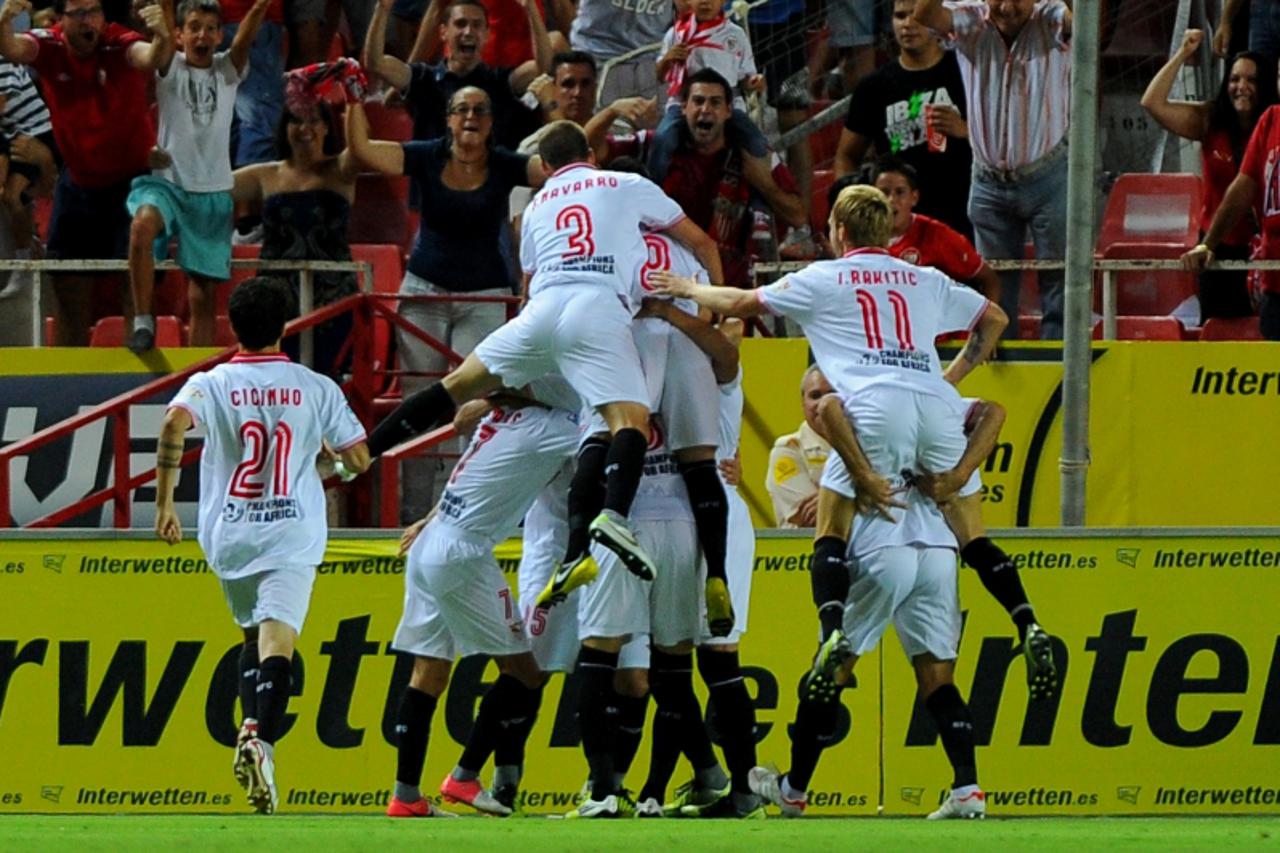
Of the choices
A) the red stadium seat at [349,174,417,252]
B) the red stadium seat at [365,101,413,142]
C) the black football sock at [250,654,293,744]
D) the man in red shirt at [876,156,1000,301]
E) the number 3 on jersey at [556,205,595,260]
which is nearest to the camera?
the black football sock at [250,654,293,744]

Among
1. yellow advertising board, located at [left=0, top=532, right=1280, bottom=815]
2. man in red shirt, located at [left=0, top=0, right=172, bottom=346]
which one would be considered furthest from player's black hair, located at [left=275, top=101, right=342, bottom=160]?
yellow advertising board, located at [left=0, top=532, right=1280, bottom=815]

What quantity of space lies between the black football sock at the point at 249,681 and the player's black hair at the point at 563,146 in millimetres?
2300

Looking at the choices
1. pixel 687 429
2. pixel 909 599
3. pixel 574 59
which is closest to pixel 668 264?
pixel 687 429

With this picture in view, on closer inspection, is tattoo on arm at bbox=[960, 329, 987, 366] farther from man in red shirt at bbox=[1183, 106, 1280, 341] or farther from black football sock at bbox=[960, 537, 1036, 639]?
man in red shirt at bbox=[1183, 106, 1280, 341]

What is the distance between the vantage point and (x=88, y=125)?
512 inches

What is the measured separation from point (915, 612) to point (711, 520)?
937 millimetres

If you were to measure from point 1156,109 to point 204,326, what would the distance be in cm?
524

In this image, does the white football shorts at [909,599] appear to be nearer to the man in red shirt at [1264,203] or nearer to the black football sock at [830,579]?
the black football sock at [830,579]

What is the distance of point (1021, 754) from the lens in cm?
1085

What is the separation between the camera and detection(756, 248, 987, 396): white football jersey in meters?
9.27

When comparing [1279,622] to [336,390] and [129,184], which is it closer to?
[336,390]

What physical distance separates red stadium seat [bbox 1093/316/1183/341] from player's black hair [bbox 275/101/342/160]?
14.4 feet

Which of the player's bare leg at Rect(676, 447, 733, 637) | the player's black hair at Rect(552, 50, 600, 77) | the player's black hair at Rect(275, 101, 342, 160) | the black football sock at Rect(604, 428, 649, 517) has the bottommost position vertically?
the player's bare leg at Rect(676, 447, 733, 637)

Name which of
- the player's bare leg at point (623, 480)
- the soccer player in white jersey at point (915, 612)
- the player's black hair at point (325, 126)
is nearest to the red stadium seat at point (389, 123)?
the player's black hair at point (325, 126)
